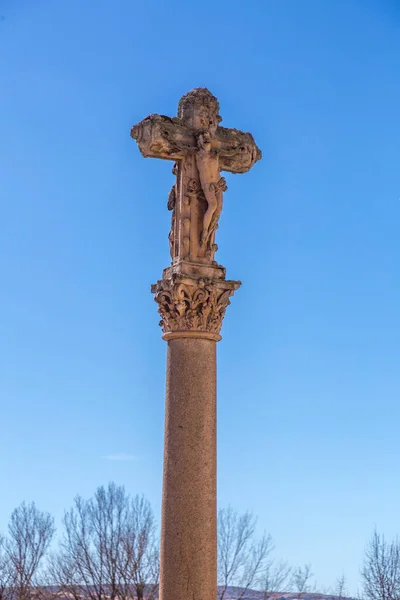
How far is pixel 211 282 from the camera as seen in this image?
630 inches

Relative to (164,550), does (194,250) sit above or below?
above

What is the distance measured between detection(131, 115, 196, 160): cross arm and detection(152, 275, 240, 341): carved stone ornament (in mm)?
2167

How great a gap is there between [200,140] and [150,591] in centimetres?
4005

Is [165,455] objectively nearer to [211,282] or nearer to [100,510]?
[211,282]

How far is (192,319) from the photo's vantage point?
15844 millimetres

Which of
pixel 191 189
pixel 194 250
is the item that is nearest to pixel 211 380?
pixel 194 250

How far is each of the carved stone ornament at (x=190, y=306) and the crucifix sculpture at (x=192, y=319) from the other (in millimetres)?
16

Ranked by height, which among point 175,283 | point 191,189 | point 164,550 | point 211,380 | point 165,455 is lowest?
point 164,550

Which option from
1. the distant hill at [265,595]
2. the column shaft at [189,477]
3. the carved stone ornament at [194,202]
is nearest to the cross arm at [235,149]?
the carved stone ornament at [194,202]

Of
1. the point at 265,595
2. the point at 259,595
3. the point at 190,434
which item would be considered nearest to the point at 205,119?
the point at 190,434

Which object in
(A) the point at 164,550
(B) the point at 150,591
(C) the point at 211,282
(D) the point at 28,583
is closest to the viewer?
(A) the point at 164,550

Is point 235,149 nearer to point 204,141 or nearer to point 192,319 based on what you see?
point 204,141

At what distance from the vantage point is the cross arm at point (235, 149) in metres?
17.1

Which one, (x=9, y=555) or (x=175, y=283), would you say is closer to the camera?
(x=175, y=283)
